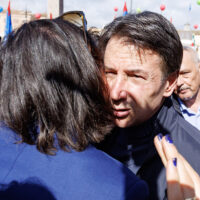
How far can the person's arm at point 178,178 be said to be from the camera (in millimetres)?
791

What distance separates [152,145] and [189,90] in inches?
65.9

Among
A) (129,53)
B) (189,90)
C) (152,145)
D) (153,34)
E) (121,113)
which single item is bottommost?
(189,90)

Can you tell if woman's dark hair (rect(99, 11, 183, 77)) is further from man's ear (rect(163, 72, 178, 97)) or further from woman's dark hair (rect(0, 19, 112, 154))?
woman's dark hair (rect(0, 19, 112, 154))

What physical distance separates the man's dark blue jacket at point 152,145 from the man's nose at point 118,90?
231 mm

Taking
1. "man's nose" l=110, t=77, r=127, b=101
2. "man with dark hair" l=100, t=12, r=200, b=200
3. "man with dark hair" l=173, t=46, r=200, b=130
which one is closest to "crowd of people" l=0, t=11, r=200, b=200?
"man with dark hair" l=100, t=12, r=200, b=200

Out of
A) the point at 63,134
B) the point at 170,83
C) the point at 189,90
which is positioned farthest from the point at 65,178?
the point at 189,90

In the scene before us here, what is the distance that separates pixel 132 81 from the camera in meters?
1.66

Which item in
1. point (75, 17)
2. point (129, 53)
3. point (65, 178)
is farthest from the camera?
point (129, 53)

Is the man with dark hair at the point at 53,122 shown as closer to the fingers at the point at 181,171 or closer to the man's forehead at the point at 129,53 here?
the fingers at the point at 181,171

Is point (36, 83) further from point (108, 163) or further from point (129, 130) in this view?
point (129, 130)

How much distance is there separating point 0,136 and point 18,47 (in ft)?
1.17

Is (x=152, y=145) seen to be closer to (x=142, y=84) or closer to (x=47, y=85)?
(x=142, y=84)

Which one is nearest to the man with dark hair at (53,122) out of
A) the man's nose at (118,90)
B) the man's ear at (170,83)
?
the man's nose at (118,90)

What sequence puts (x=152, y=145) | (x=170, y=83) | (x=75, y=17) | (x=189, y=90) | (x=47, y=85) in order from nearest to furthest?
(x=47, y=85), (x=75, y=17), (x=152, y=145), (x=170, y=83), (x=189, y=90)
